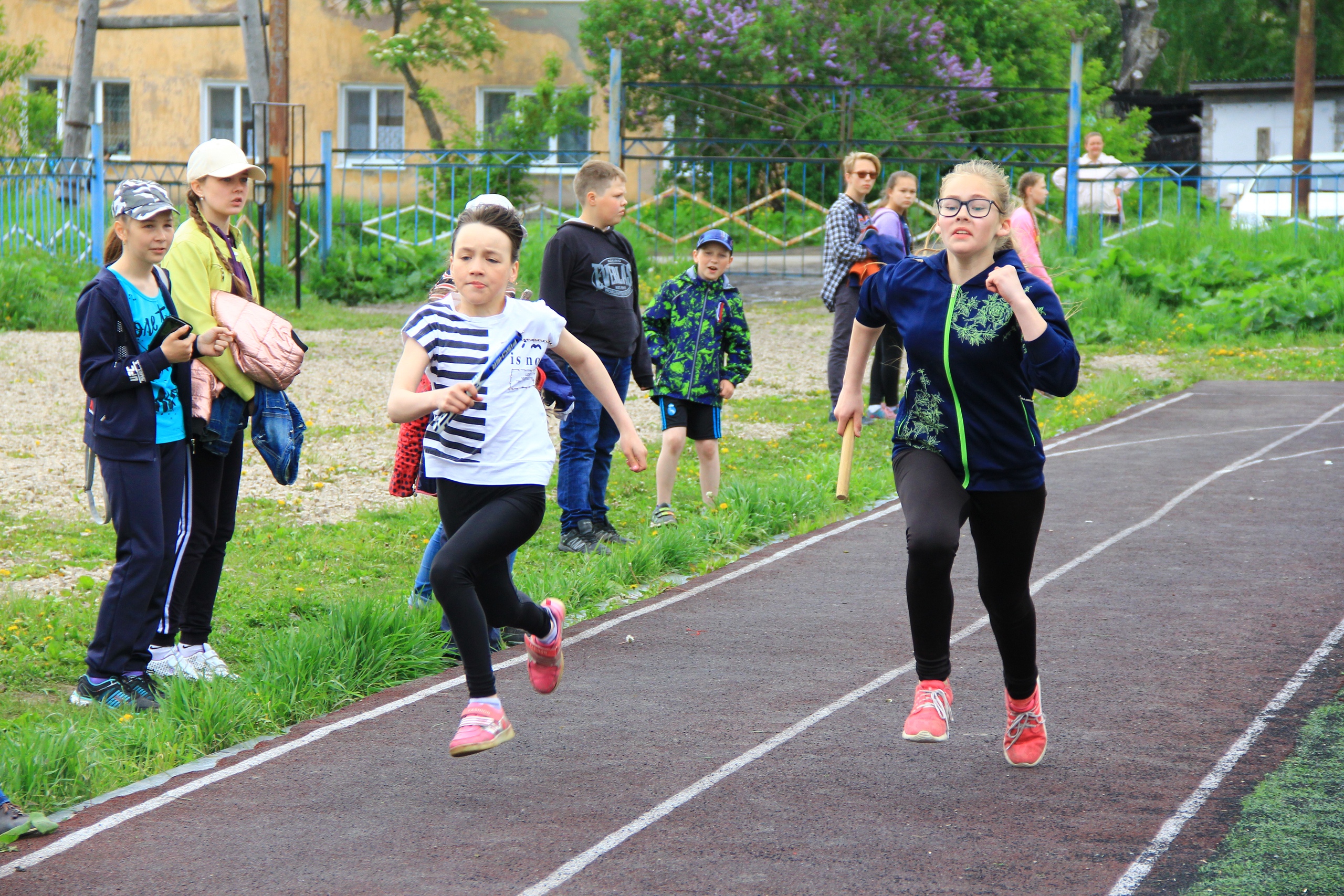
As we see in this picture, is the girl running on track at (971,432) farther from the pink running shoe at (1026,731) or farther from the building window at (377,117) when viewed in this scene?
the building window at (377,117)

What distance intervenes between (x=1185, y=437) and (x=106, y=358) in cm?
841

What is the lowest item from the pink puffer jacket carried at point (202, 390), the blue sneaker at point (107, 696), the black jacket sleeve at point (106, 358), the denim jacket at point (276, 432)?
the blue sneaker at point (107, 696)

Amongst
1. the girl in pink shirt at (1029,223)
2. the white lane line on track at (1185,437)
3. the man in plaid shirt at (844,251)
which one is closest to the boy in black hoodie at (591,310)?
the man in plaid shirt at (844,251)

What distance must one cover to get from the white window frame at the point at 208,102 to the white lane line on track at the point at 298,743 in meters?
24.6

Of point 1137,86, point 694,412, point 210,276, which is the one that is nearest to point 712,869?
point 210,276

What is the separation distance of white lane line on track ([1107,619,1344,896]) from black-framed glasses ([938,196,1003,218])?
1.79 metres

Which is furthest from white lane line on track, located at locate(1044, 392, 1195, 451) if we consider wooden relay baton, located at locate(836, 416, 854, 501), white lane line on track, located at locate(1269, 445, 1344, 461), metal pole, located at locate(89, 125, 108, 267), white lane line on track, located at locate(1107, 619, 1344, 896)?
metal pole, located at locate(89, 125, 108, 267)

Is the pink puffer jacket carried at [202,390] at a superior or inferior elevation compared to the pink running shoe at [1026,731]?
superior

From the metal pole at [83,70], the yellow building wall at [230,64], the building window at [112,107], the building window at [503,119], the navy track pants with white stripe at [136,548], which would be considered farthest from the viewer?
the building window at [112,107]

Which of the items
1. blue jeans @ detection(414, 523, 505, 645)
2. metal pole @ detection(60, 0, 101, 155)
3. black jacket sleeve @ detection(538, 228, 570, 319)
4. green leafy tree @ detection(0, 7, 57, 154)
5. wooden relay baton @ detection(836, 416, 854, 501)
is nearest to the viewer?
blue jeans @ detection(414, 523, 505, 645)

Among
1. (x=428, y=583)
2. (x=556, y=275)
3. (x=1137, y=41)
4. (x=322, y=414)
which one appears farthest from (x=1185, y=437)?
(x=1137, y=41)

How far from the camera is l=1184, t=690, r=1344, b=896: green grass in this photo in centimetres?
364

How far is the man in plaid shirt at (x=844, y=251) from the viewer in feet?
33.6

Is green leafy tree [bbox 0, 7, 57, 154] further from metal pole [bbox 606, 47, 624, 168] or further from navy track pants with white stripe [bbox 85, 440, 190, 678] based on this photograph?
navy track pants with white stripe [bbox 85, 440, 190, 678]
